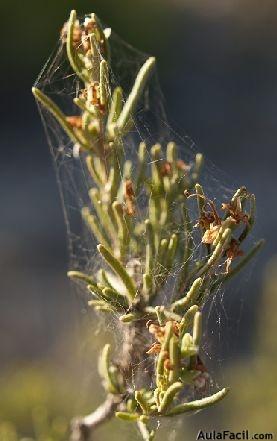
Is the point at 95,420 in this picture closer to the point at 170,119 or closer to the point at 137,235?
the point at 137,235

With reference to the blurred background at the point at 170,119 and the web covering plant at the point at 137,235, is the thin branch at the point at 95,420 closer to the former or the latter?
the web covering plant at the point at 137,235

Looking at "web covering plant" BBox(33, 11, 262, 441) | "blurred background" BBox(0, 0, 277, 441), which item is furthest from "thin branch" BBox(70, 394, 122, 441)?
"blurred background" BBox(0, 0, 277, 441)

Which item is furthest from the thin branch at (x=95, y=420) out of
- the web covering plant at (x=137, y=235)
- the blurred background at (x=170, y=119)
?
the blurred background at (x=170, y=119)

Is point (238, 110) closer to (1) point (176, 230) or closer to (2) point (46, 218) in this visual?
(2) point (46, 218)

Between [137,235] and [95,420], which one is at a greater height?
[137,235]

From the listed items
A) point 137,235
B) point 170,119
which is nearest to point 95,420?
point 137,235

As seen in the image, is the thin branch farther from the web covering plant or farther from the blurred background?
the blurred background
